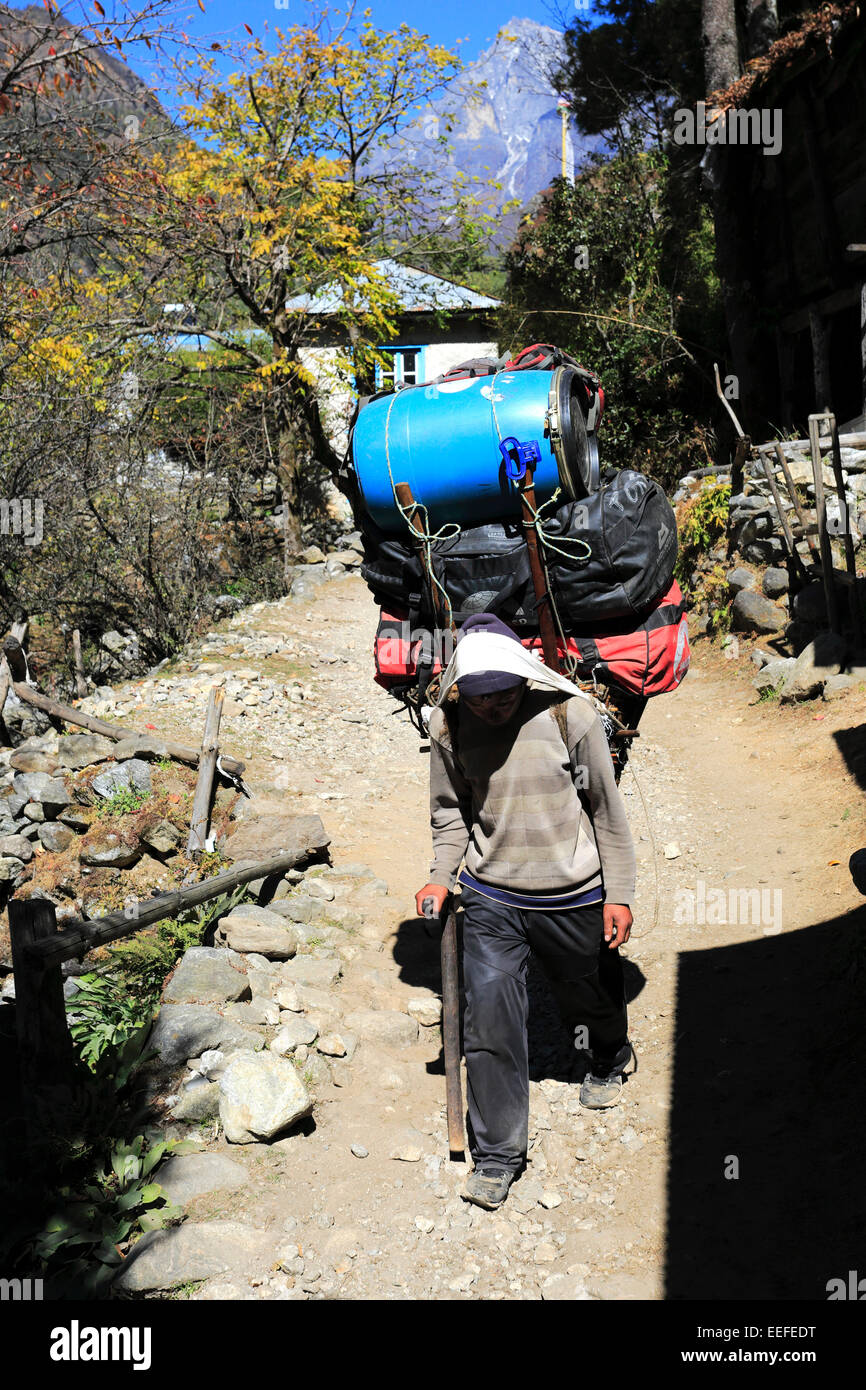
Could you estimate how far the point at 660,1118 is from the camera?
3758 millimetres

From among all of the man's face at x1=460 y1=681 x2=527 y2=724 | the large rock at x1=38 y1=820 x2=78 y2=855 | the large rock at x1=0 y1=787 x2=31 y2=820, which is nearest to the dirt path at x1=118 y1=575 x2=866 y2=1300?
the man's face at x1=460 y1=681 x2=527 y2=724

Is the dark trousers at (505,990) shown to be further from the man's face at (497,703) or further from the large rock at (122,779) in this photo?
the large rock at (122,779)

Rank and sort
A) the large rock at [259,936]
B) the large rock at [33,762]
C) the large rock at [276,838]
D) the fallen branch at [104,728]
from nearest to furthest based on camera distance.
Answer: the large rock at [259,936] → the large rock at [276,838] → the fallen branch at [104,728] → the large rock at [33,762]

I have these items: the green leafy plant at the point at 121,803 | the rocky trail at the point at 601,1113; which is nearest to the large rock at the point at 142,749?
the green leafy plant at the point at 121,803

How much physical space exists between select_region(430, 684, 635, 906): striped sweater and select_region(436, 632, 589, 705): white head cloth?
0.09 m

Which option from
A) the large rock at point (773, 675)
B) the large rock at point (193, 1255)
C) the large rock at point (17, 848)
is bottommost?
the large rock at point (193, 1255)

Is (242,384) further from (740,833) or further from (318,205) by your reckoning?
(740,833)

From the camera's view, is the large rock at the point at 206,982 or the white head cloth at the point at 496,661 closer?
the white head cloth at the point at 496,661

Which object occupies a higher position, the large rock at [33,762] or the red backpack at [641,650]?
the red backpack at [641,650]

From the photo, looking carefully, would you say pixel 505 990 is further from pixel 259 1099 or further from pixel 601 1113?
pixel 259 1099

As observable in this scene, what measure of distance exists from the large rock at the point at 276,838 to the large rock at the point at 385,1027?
1.69 m

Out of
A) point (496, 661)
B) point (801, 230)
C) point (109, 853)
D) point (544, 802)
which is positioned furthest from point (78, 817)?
point (801, 230)

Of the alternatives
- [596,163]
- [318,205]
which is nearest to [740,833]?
[318,205]

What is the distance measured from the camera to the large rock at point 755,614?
9.75 meters
